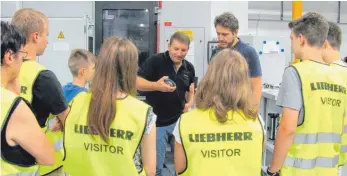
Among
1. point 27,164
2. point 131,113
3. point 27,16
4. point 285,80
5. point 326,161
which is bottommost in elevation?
point 326,161

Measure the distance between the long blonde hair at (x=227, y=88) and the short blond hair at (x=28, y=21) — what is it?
0.87 m

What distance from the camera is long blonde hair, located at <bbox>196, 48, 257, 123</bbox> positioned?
1472mm

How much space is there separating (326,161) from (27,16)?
1692 millimetres

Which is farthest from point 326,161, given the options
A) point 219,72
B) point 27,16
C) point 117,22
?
point 117,22

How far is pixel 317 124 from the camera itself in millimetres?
1808

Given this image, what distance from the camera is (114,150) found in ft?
4.77

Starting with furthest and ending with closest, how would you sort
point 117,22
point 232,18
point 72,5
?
point 117,22 → point 72,5 → point 232,18

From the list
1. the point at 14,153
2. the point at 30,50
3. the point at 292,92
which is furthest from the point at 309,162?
the point at 30,50

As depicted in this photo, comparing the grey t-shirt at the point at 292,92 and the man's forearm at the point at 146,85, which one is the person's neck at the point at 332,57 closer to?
the grey t-shirt at the point at 292,92

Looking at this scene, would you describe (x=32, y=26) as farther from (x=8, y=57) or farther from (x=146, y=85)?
(x=146, y=85)

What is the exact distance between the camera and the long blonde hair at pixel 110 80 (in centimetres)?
143

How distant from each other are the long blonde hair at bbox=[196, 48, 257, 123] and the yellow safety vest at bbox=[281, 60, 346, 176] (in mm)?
421

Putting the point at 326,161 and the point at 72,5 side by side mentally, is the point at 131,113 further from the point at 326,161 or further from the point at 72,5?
the point at 72,5

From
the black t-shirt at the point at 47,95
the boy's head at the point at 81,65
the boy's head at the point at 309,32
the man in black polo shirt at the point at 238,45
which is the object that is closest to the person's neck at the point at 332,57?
the man in black polo shirt at the point at 238,45
